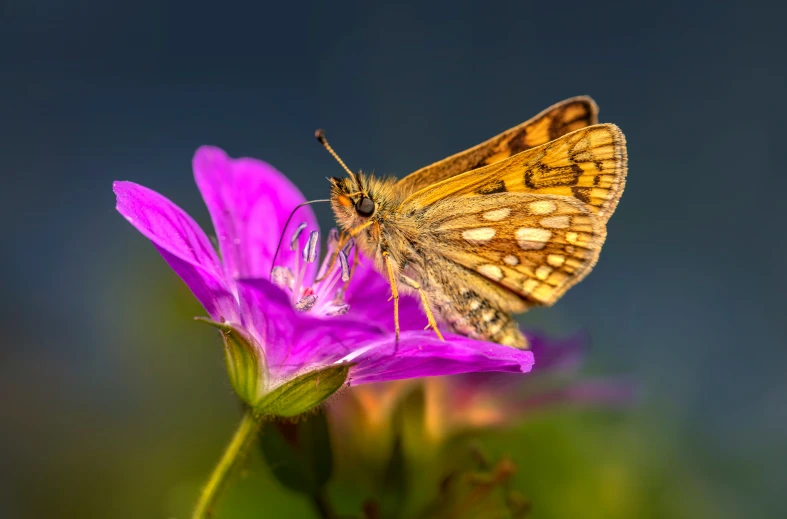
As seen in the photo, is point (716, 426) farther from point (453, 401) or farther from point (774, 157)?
point (774, 157)

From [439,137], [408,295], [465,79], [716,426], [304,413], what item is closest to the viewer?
[304,413]

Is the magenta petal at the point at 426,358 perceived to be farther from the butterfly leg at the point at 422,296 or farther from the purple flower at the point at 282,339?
the butterfly leg at the point at 422,296

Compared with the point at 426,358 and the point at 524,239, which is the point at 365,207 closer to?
the point at 524,239

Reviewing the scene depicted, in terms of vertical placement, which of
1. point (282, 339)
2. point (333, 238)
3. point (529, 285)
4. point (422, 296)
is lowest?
point (529, 285)

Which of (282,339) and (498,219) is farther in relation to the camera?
(498,219)

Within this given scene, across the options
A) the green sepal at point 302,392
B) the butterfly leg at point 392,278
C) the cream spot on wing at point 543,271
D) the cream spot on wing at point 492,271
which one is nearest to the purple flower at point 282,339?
the green sepal at point 302,392

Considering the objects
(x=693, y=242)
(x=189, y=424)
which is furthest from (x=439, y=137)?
(x=189, y=424)

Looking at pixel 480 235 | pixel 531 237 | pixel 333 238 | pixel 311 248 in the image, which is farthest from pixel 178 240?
pixel 531 237
